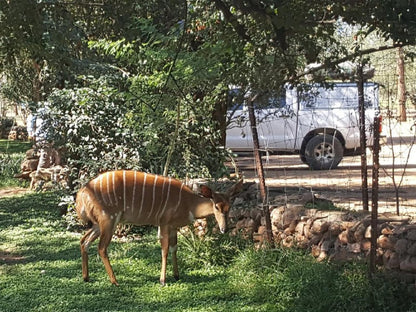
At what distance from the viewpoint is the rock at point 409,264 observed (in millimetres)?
4773

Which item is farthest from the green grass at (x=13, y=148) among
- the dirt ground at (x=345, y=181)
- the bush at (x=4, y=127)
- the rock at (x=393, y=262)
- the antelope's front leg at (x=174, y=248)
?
the rock at (x=393, y=262)

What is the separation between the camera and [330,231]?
18.5 ft

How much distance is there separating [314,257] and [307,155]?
258 inches

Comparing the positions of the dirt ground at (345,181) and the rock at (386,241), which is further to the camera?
the dirt ground at (345,181)

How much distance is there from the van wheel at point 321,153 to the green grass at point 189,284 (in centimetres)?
504

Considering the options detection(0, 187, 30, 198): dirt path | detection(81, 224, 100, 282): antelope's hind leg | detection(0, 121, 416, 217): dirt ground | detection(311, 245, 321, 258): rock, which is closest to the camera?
detection(311, 245, 321, 258): rock

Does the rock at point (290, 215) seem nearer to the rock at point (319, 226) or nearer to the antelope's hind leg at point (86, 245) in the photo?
the rock at point (319, 226)

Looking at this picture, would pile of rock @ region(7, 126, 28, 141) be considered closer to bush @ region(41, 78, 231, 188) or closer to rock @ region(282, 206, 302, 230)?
bush @ region(41, 78, 231, 188)

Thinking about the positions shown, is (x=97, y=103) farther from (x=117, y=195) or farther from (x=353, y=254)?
(x=353, y=254)

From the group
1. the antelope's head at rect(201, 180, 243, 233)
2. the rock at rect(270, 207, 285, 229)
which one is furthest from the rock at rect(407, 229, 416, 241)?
the antelope's head at rect(201, 180, 243, 233)

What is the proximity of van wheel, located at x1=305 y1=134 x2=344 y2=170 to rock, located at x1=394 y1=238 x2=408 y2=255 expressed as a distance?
247 inches

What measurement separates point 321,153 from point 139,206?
6.30 meters

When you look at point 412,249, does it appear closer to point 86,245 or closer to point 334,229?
point 334,229

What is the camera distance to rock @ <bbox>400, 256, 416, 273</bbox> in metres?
4.77
